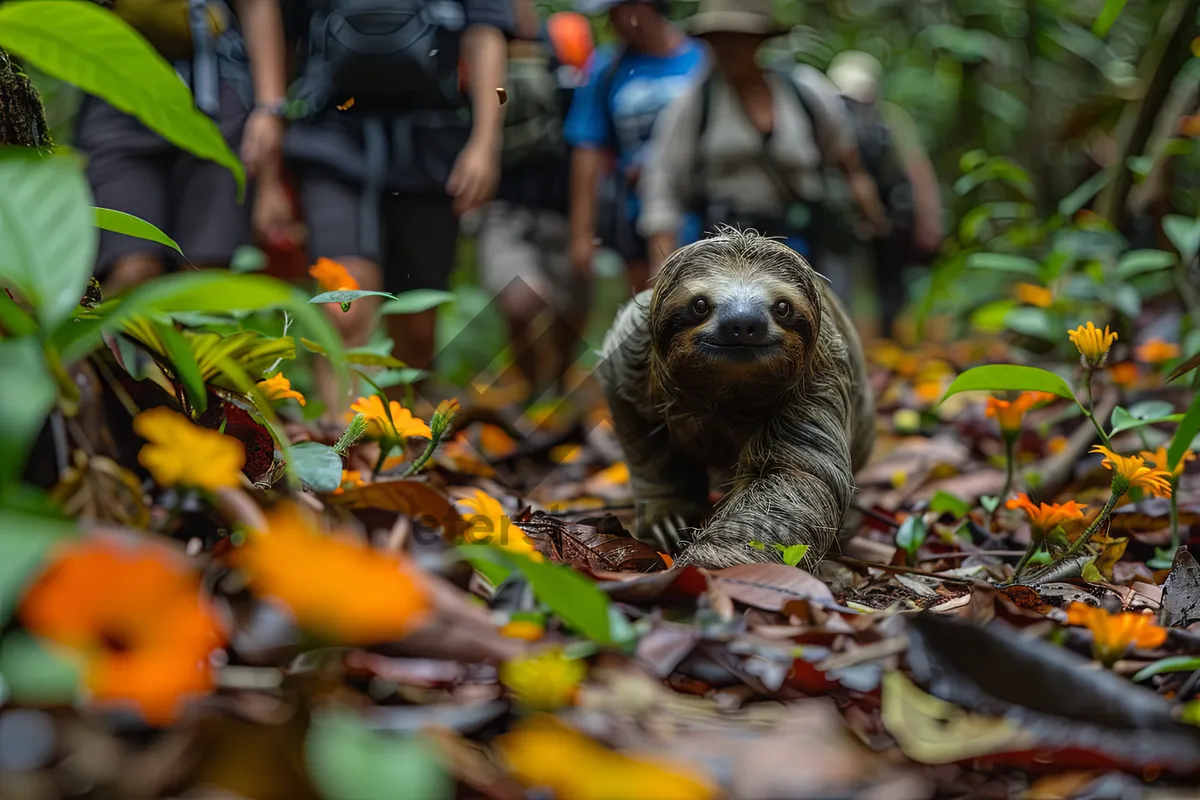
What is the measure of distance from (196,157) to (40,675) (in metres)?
4.39

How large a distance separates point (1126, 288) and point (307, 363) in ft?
12.3

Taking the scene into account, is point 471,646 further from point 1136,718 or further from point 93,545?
point 1136,718

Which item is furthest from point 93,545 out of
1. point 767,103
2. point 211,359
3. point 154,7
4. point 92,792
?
point 767,103

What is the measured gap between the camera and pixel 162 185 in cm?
498

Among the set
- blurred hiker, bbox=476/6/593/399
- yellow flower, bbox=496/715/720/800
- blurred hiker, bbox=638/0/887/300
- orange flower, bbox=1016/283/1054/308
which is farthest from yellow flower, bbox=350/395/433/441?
blurred hiker, bbox=476/6/593/399

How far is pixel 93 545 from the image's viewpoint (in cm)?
113

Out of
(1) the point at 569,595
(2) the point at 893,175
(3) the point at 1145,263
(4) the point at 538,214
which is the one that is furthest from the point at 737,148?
(1) the point at 569,595

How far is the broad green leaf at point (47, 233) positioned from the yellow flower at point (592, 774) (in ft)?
2.49

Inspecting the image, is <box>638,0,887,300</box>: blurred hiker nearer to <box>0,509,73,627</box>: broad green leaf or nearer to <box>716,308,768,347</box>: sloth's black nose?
<box>716,308,768,347</box>: sloth's black nose

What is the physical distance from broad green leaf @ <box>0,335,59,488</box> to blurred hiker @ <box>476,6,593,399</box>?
5729mm

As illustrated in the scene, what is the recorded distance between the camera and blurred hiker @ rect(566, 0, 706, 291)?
6953 millimetres

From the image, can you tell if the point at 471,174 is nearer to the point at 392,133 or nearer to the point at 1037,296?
the point at 392,133

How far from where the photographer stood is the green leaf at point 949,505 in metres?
3.24

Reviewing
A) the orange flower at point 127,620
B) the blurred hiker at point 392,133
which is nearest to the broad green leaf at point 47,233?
the orange flower at point 127,620
